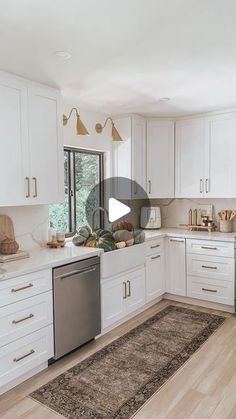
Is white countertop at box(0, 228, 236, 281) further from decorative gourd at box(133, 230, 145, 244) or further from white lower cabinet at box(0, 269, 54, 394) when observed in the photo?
decorative gourd at box(133, 230, 145, 244)

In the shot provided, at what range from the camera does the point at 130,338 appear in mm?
3123

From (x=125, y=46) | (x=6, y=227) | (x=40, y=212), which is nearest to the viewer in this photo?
(x=125, y=46)

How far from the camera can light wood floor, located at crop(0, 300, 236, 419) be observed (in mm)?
2072

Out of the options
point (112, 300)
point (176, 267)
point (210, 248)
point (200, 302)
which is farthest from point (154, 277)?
point (112, 300)

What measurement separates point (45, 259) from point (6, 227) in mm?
503

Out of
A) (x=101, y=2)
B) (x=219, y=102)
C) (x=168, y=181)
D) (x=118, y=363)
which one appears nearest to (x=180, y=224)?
(x=168, y=181)

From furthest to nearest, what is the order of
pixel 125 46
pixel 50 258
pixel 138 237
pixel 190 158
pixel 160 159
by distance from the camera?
pixel 160 159 → pixel 190 158 → pixel 138 237 → pixel 50 258 → pixel 125 46

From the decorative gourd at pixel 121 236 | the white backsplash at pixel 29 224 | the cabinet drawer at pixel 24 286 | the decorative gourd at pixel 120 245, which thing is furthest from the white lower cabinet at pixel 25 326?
the decorative gourd at pixel 121 236

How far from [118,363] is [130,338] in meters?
0.46

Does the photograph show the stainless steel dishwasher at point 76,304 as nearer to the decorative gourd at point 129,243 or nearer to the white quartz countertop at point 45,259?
the white quartz countertop at point 45,259

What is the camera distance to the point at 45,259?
8.70 feet

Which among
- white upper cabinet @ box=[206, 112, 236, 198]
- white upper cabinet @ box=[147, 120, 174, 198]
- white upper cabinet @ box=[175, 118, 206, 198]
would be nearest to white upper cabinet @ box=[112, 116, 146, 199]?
white upper cabinet @ box=[147, 120, 174, 198]

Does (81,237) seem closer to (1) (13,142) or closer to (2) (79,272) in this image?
(2) (79,272)

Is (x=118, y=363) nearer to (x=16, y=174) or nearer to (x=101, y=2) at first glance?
(x=16, y=174)
